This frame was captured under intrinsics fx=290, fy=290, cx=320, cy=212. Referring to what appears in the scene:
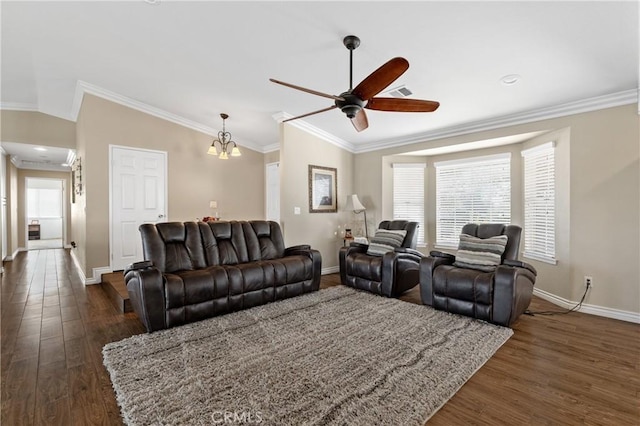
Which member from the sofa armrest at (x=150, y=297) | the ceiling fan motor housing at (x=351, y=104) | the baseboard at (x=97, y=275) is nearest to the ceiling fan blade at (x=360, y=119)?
the ceiling fan motor housing at (x=351, y=104)

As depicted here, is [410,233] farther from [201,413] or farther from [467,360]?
[201,413]

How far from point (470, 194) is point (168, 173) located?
556 centimetres

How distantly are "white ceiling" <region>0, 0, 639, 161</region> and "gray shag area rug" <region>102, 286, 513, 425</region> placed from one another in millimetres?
2621

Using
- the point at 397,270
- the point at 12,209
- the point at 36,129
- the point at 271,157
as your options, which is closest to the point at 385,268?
the point at 397,270

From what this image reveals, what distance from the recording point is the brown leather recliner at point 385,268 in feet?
12.6

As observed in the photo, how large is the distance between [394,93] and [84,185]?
510 cm

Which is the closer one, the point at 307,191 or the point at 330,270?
the point at 307,191

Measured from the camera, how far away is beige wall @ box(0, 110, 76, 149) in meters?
5.39

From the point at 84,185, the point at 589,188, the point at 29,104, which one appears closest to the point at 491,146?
the point at 589,188

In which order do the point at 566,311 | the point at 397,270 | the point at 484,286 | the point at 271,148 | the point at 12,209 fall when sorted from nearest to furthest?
1. the point at 484,286
2. the point at 566,311
3. the point at 397,270
4. the point at 271,148
5. the point at 12,209

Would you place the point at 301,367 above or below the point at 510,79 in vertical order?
below

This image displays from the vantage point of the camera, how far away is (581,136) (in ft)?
11.5

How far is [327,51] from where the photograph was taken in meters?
2.92

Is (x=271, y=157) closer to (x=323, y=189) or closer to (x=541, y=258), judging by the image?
(x=323, y=189)
